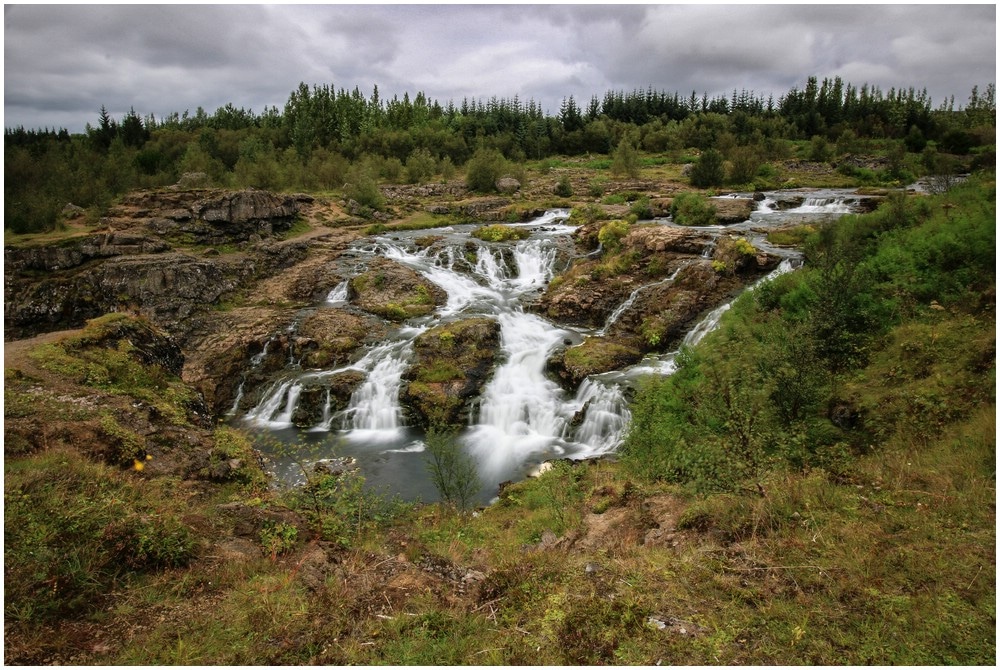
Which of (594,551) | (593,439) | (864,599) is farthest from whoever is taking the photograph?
(593,439)

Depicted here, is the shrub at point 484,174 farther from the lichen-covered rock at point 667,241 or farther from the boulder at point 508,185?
the lichen-covered rock at point 667,241

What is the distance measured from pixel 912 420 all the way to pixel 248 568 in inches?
414

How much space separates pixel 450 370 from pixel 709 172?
36789 mm

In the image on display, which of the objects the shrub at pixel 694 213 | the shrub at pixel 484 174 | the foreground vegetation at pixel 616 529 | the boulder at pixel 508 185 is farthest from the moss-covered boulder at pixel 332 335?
the shrub at pixel 484 174

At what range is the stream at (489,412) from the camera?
560 inches

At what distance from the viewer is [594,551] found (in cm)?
700

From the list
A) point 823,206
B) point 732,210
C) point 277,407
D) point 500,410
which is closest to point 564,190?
point 732,210

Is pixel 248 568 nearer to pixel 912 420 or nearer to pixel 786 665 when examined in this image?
pixel 786 665

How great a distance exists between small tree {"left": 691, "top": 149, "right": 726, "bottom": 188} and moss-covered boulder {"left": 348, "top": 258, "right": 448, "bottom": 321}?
3059 cm

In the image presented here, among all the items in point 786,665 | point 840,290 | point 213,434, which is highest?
point 840,290

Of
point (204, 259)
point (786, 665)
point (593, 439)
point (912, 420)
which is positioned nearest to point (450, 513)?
point (593, 439)

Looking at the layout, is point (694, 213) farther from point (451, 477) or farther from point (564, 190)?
point (451, 477)

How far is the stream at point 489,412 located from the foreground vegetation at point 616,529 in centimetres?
225

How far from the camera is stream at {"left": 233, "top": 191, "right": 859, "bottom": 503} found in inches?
560
